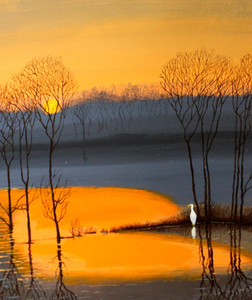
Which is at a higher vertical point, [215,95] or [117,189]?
[215,95]

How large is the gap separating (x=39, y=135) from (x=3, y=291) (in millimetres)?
6359

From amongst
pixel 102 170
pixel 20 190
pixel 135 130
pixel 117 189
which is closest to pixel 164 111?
pixel 135 130

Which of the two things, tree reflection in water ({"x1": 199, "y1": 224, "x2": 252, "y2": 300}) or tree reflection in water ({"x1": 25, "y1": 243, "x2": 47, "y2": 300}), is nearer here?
tree reflection in water ({"x1": 199, "y1": 224, "x2": 252, "y2": 300})

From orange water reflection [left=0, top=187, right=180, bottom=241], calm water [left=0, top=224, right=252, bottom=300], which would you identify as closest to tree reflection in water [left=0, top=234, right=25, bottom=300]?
calm water [left=0, top=224, right=252, bottom=300]

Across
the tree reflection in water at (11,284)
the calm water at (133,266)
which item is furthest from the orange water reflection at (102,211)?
the tree reflection in water at (11,284)

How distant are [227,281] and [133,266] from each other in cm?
128

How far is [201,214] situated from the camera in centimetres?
1128

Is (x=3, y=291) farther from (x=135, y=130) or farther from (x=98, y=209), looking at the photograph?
(x=135, y=130)

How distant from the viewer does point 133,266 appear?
24.3 ft

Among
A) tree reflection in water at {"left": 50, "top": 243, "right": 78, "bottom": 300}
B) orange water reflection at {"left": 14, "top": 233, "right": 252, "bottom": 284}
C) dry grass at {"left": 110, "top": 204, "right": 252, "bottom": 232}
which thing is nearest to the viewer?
tree reflection in water at {"left": 50, "top": 243, "right": 78, "bottom": 300}

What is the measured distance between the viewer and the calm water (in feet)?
20.6

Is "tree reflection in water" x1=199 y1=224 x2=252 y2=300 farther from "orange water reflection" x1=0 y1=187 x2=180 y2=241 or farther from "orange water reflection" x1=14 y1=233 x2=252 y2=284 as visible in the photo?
"orange water reflection" x1=0 y1=187 x2=180 y2=241

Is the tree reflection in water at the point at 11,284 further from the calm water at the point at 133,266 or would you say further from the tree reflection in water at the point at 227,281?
the tree reflection in water at the point at 227,281

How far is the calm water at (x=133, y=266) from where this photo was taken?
20.6ft
